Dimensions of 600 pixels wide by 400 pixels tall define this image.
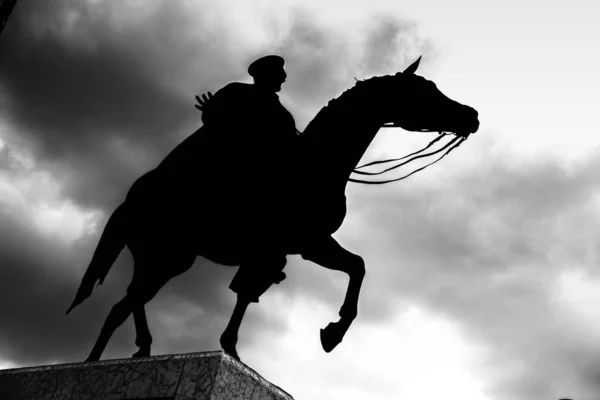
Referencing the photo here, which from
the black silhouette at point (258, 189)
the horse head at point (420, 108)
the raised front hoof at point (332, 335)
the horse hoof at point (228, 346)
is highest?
the horse head at point (420, 108)

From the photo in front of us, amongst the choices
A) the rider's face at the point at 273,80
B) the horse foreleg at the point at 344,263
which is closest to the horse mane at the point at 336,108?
the rider's face at the point at 273,80

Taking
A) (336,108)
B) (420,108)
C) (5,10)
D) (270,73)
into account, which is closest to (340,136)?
(336,108)

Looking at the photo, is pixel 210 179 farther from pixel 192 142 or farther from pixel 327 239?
pixel 327 239

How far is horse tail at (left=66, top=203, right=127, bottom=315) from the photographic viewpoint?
22.1 feet

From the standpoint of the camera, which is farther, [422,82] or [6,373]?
[422,82]

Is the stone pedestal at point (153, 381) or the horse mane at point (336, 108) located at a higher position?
the horse mane at point (336, 108)

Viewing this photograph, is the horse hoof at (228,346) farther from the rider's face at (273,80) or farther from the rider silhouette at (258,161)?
the rider's face at (273,80)

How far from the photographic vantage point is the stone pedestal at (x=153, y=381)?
448 cm

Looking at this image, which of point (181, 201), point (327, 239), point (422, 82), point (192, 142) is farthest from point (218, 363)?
point (422, 82)

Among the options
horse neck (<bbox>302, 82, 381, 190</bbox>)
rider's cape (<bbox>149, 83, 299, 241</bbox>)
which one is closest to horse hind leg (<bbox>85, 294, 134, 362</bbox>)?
rider's cape (<bbox>149, 83, 299, 241</bbox>)

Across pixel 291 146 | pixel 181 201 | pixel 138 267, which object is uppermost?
pixel 291 146

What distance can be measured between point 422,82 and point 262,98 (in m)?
1.47

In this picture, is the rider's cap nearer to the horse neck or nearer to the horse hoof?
the horse neck

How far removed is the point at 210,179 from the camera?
20.3ft
